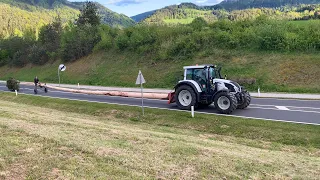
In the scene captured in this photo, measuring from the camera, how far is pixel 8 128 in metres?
9.90

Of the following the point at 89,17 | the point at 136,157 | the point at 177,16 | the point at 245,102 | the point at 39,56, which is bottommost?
the point at 136,157

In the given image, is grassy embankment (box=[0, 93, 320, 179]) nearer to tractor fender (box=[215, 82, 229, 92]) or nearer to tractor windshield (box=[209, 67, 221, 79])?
tractor fender (box=[215, 82, 229, 92])

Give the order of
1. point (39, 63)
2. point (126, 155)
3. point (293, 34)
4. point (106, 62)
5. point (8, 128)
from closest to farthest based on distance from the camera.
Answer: point (126, 155), point (8, 128), point (293, 34), point (106, 62), point (39, 63)

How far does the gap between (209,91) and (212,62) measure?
1762cm

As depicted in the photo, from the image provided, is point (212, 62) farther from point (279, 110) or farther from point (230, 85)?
point (230, 85)

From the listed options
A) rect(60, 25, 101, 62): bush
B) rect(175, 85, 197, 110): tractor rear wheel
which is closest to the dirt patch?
rect(175, 85, 197, 110): tractor rear wheel

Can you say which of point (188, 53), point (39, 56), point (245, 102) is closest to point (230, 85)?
point (245, 102)

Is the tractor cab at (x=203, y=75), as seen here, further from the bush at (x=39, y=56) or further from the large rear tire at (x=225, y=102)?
the bush at (x=39, y=56)

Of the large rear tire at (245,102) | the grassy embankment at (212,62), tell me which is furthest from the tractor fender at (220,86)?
the grassy embankment at (212,62)

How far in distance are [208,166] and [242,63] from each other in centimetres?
2612

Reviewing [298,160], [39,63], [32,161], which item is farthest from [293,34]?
[39,63]

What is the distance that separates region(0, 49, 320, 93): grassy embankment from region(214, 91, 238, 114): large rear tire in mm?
3452

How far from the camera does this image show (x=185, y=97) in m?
18.1

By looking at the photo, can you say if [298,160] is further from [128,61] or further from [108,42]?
[108,42]
